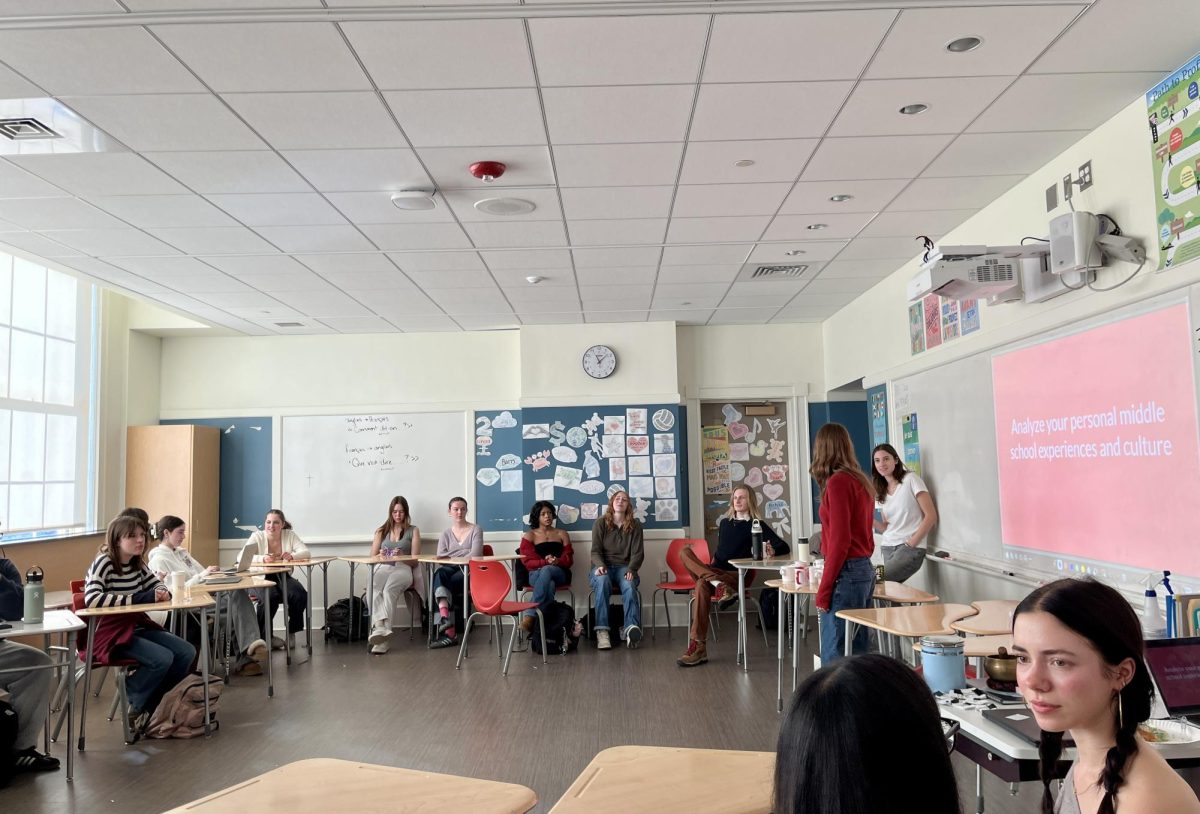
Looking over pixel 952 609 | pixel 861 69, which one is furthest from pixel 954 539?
pixel 861 69

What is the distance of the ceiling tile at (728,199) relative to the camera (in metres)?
Answer: 4.70

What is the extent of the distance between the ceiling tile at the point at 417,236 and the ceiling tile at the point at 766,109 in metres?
1.95

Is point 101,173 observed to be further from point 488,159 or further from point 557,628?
point 557,628

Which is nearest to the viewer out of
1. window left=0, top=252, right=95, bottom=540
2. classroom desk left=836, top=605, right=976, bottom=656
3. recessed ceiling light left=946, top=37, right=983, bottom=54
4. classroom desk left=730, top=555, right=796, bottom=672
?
recessed ceiling light left=946, top=37, right=983, bottom=54

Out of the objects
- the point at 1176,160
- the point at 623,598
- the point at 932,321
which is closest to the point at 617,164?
the point at 1176,160

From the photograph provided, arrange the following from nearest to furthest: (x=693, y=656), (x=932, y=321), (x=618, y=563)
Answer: (x=932, y=321) < (x=693, y=656) < (x=618, y=563)

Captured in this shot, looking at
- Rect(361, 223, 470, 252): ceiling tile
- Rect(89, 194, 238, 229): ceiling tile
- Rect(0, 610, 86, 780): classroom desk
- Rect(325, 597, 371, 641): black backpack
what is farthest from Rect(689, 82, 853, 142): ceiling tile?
Rect(325, 597, 371, 641): black backpack

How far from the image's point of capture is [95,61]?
125 inches

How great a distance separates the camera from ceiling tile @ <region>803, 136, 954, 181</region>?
13.3 ft

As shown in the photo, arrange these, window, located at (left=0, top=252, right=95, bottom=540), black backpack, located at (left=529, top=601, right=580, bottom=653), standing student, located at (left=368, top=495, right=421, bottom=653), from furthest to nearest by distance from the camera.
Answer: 1. standing student, located at (left=368, top=495, right=421, bottom=653)
2. black backpack, located at (left=529, top=601, right=580, bottom=653)
3. window, located at (left=0, top=252, right=95, bottom=540)

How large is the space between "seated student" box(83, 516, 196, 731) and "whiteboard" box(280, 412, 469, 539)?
3613 millimetres

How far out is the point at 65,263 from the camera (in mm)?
6016

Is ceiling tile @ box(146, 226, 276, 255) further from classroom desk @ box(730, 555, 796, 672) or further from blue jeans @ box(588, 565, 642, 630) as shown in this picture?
classroom desk @ box(730, 555, 796, 672)

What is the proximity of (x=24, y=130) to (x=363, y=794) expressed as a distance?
11.2 feet
